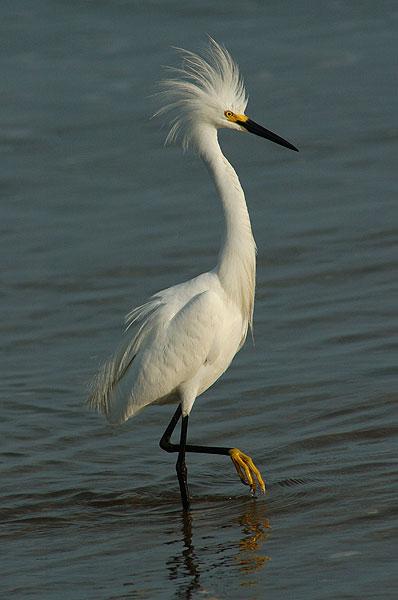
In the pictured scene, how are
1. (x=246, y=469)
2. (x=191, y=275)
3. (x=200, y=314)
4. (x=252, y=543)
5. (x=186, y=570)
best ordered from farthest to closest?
(x=191, y=275)
(x=200, y=314)
(x=246, y=469)
(x=252, y=543)
(x=186, y=570)

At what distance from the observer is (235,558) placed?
17.1ft

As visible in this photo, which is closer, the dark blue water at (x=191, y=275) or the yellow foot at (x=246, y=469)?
the dark blue water at (x=191, y=275)

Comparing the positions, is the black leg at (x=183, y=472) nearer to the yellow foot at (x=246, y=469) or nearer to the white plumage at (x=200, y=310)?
the white plumage at (x=200, y=310)

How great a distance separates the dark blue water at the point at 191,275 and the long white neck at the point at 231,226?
3.67 ft

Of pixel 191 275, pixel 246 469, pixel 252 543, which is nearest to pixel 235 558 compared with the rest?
pixel 252 543

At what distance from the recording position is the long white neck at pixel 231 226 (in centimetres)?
619

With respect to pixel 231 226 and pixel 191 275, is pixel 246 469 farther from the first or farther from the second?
pixel 191 275

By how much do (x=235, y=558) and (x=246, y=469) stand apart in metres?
0.83

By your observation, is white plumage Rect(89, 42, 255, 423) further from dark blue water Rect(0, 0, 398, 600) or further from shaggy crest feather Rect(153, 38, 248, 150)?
dark blue water Rect(0, 0, 398, 600)

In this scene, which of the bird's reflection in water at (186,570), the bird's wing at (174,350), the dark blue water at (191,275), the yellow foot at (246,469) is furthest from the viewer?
the bird's wing at (174,350)

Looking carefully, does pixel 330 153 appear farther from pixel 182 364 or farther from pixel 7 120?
pixel 182 364

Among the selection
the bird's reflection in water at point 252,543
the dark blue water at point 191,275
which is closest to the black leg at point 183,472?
the dark blue water at point 191,275

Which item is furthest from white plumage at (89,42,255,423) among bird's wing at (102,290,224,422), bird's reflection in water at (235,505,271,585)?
bird's reflection in water at (235,505,271,585)

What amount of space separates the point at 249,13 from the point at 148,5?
5.97 feet
